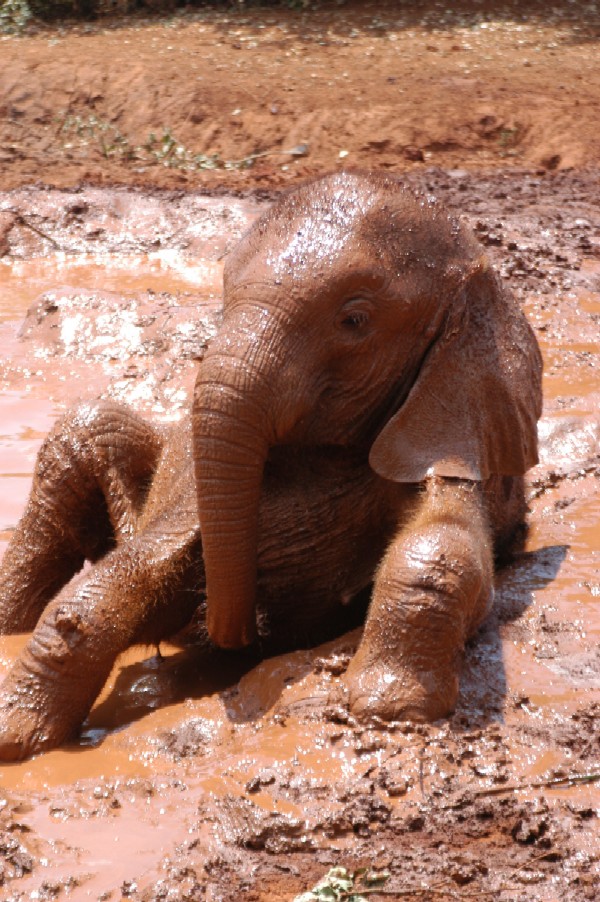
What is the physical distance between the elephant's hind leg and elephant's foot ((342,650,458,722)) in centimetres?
152

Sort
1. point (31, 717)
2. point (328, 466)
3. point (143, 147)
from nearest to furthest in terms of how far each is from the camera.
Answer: point (31, 717) < point (328, 466) < point (143, 147)

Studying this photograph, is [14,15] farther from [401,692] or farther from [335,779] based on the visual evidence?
[335,779]

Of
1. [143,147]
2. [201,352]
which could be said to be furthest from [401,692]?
[143,147]

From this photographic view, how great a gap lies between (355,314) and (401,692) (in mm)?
1290

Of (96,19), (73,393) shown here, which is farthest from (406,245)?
(96,19)

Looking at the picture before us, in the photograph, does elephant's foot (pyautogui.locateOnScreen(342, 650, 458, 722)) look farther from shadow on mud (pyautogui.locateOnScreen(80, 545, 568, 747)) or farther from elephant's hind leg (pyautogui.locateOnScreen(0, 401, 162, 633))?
elephant's hind leg (pyautogui.locateOnScreen(0, 401, 162, 633))

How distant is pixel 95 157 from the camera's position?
1405 centimetres

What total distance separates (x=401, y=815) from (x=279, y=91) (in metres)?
11.7

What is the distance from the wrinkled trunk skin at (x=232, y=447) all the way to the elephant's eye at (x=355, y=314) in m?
0.38

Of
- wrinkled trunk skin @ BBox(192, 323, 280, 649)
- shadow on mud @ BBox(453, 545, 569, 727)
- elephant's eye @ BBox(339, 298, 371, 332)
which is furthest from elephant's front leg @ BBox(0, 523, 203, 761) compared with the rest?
shadow on mud @ BBox(453, 545, 569, 727)

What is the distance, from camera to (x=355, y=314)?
5.06 meters

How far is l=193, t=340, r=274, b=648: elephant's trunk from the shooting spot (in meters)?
4.68

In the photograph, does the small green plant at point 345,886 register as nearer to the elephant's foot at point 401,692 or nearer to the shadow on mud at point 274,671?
the elephant's foot at point 401,692

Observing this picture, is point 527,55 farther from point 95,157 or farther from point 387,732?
point 387,732
